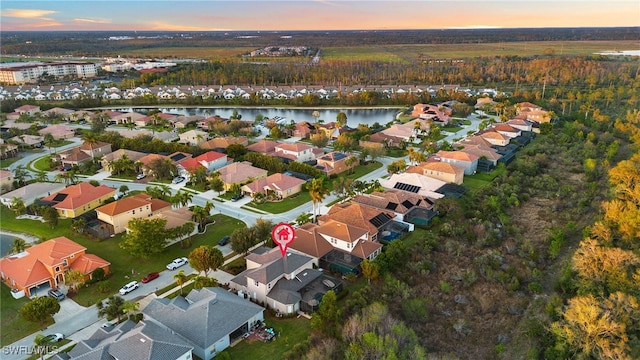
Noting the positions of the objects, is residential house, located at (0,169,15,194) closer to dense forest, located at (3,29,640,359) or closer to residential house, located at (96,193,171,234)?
residential house, located at (96,193,171,234)

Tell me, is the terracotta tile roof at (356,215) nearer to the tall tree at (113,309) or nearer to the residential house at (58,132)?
the tall tree at (113,309)

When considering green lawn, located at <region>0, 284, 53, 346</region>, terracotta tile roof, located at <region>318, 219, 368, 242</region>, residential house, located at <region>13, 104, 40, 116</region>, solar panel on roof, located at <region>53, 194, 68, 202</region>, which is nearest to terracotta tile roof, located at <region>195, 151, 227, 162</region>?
solar panel on roof, located at <region>53, 194, 68, 202</region>

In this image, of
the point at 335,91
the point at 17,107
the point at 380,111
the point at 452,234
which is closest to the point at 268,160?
the point at 452,234

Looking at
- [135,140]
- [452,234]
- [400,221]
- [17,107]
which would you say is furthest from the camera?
[17,107]

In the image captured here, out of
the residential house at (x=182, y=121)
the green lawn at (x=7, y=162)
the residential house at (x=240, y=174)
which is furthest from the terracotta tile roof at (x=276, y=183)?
the residential house at (x=182, y=121)

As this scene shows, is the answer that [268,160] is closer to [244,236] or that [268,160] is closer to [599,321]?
[244,236]
